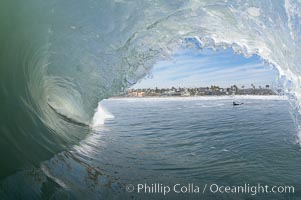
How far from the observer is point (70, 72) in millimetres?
10141

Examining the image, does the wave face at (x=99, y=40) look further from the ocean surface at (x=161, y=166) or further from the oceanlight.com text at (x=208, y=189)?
the oceanlight.com text at (x=208, y=189)

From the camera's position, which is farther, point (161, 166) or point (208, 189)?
point (161, 166)

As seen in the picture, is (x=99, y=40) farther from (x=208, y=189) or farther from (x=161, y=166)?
(x=208, y=189)

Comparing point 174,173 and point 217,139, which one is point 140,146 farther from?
point 174,173

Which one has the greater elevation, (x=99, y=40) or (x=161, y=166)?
(x=99, y=40)

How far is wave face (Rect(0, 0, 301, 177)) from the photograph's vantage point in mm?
6930

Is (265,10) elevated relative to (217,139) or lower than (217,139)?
elevated

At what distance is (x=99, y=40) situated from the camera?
8422 mm

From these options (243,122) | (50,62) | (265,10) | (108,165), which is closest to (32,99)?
(50,62)

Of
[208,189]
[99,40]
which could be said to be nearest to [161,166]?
[208,189]

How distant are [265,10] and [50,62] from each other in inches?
204

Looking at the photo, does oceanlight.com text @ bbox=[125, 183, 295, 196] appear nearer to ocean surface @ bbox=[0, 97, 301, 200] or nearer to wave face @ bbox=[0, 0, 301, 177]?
ocean surface @ bbox=[0, 97, 301, 200]

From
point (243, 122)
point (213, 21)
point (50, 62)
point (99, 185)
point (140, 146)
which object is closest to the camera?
point (99, 185)

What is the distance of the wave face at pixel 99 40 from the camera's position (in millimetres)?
6930
